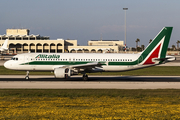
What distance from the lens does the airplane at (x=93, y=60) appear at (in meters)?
35.9

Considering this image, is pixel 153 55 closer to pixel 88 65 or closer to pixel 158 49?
pixel 158 49

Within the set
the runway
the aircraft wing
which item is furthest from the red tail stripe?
the aircraft wing

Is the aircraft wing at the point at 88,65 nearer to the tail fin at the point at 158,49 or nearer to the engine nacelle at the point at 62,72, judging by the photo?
the engine nacelle at the point at 62,72

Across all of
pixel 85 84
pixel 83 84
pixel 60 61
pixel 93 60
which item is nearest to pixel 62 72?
pixel 60 61

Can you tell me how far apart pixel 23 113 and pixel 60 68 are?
18.7m

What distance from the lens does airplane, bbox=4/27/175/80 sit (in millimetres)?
35875

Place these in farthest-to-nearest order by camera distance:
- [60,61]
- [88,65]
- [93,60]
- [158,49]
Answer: [158,49]
[93,60]
[60,61]
[88,65]

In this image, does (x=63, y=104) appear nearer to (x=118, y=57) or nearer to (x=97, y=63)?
(x=97, y=63)

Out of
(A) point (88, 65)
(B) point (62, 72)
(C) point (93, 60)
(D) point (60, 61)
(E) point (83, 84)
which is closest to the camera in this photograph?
(E) point (83, 84)

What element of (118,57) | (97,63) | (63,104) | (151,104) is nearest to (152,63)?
(118,57)

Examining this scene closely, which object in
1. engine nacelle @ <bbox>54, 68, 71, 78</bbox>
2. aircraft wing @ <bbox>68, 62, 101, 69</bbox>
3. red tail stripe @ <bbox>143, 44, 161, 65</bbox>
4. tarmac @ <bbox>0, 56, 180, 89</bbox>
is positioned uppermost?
red tail stripe @ <bbox>143, 44, 161, 65</bbox>

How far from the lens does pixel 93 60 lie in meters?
36.4

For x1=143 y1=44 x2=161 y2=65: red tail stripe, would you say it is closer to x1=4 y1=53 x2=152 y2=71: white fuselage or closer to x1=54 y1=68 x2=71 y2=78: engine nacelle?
x1=4 y1=53 x2=152 y2=71: white fuselage

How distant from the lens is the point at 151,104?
19.0 metres
